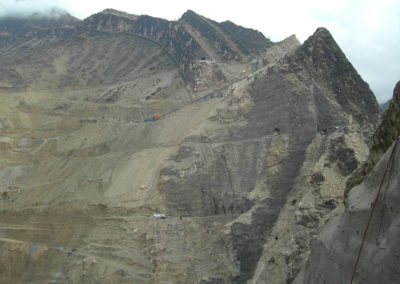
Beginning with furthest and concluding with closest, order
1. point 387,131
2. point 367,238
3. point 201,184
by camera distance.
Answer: point 201,184
point 387,131
point 367,238

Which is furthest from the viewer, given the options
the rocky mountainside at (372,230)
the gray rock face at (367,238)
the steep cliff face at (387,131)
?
the steep cliff face at (387,131)

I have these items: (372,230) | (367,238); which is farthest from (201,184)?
(372,230)

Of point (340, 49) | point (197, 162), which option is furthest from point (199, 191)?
point (340, 49)

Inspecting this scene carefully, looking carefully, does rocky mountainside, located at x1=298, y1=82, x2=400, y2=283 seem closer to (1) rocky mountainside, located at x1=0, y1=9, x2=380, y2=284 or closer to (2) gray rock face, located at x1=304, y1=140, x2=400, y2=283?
(2) gray rock face, located at x1=304, y1=140, x2=400, y2=283

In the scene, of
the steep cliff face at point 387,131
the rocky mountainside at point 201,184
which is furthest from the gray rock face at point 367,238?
the rocky mountainside at point 201,184

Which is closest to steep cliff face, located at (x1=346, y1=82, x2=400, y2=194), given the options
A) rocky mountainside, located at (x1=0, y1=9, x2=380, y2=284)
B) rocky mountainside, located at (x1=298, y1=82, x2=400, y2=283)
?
rocky mountainside, located at (x1=298, y1=82, x2=400, y2=283)

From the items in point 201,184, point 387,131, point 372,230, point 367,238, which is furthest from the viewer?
point 201,184

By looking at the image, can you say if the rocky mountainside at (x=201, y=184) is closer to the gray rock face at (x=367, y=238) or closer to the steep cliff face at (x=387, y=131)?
the gray rock face at (x=367, y=238)

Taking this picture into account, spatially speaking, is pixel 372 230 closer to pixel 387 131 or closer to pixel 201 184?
pixel 387 131

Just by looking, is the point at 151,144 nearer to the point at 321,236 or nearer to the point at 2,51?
the point at 321,236

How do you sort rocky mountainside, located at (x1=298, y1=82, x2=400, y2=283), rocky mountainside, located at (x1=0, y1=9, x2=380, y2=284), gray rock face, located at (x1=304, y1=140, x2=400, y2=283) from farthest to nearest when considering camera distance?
rocky mountainside, located at (x1=0, y1=9, x2=380, y2=284) < rocky mountainside, located at (x1=298, y1=82, x2=400, y2=283) < gray rock face, located at (x1=304, y1=140, x2=400, y2=283)

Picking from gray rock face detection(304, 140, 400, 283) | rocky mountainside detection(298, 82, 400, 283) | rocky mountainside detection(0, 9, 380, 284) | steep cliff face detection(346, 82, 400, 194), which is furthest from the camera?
rocky mountainside detection(0, 9, 380, 284)
